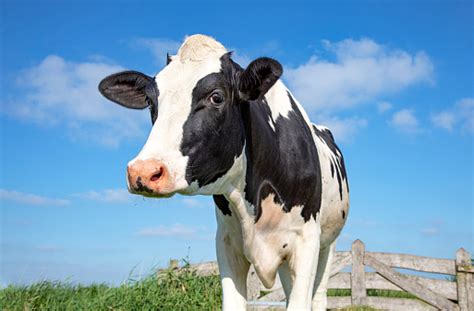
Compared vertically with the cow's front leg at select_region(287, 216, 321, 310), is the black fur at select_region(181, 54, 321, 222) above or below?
above

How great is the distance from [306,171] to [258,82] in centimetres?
103

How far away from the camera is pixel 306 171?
15.6ft

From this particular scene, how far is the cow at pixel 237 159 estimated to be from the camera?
140 inches

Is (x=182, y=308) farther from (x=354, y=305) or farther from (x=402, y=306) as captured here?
(x=402, y=306)

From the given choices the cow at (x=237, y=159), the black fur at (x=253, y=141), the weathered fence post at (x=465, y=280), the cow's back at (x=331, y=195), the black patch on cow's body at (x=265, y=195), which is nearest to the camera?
the cow at (x=237, y=159)

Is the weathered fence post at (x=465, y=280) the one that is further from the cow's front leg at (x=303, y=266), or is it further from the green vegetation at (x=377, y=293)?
the cow's front leg at (x=303, y=266)

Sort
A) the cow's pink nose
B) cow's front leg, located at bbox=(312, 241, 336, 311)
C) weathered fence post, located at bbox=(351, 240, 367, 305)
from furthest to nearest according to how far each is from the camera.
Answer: weathered fence post, located at bbox=(351, 240, 367, 305) < cow's front leg, located at bbox=(312, 241, 336, 311) < the cow's pink nose

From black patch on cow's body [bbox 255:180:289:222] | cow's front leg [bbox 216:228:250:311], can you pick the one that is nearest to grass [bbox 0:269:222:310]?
cow's front leg [bbox 216:228:250:311]

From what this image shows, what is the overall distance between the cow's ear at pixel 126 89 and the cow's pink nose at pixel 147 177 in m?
1.27

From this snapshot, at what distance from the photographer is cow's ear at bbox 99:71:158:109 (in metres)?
4.46

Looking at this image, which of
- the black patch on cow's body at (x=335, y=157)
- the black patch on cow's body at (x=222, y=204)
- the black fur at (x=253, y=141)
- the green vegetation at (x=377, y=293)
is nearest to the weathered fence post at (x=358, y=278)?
the green vegetation at (x=377, y=293)

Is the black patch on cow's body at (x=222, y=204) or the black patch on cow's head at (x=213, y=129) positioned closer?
the black patch on cow's head at (x=213, y=129)

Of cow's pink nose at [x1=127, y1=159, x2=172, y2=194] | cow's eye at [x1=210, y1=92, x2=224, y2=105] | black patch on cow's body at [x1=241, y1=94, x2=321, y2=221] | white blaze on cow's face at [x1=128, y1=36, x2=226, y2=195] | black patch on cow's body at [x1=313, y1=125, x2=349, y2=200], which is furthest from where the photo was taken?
black patch on cow's body at [x1=313, y1=125, x2=349, y2=200]

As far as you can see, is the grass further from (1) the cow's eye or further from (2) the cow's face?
(1) the cow's eye
